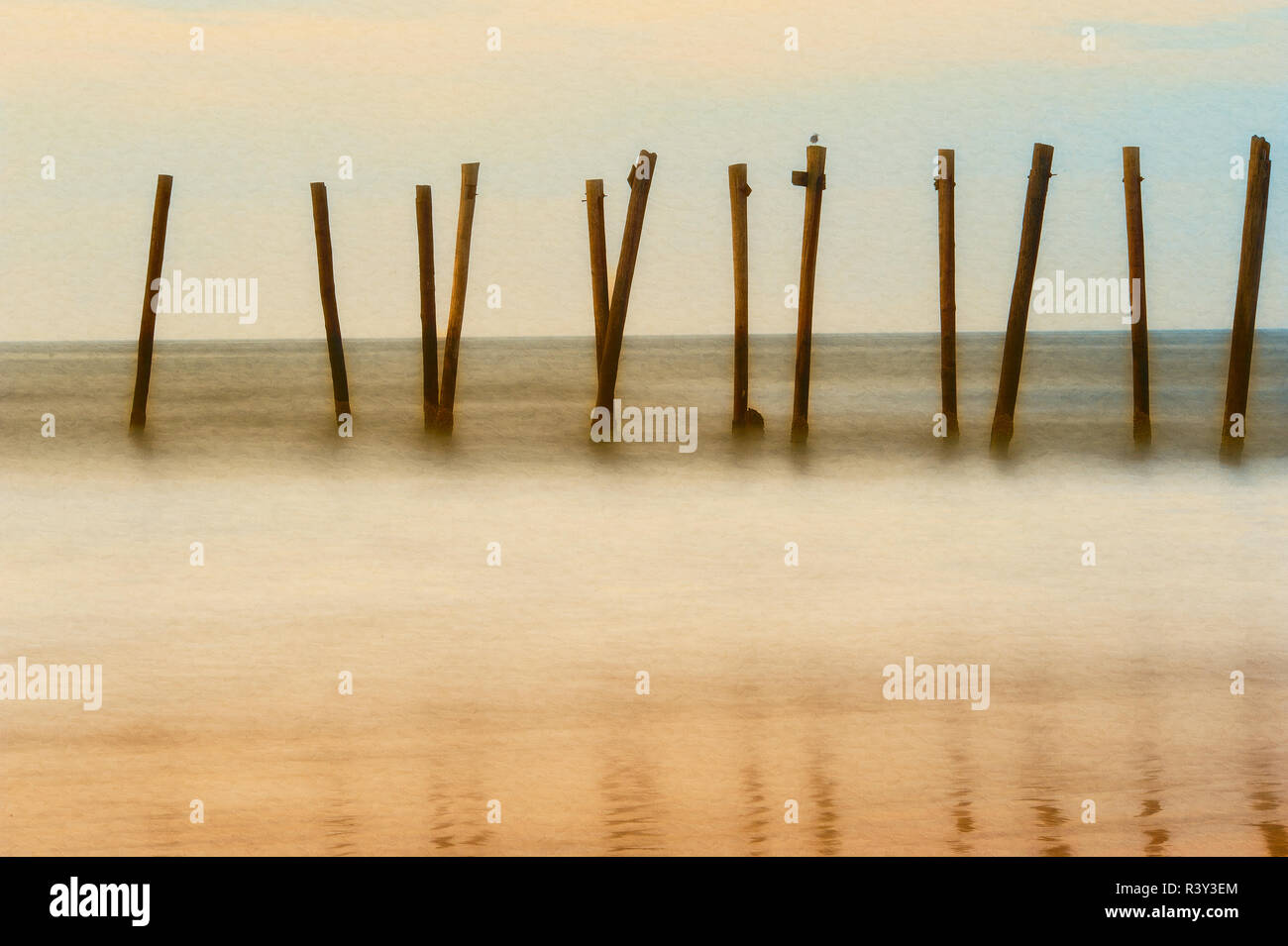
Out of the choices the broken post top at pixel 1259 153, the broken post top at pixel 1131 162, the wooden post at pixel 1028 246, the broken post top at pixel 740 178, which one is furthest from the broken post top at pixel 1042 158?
the broken post top at pixel 740 178

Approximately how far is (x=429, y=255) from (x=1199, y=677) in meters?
8.77

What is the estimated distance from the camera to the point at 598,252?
43.0 ft

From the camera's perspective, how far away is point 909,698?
5.63 meters

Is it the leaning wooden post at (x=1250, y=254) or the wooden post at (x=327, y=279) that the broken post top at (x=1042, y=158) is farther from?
the wooden post at (x=327, y=279)

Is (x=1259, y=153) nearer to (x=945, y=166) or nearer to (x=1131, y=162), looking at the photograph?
(x=1131, y=162)

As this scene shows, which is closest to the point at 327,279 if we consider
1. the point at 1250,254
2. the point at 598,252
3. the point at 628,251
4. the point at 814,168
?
Result: the point at 598,252

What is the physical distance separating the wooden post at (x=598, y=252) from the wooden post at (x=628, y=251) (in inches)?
14.5

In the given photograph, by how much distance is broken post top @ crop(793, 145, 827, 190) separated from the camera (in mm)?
11426

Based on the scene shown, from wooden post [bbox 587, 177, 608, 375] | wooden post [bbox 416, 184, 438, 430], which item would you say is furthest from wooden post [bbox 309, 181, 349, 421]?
wooden post [bbox 587, 177, 608, 375]

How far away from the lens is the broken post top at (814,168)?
1143 cm

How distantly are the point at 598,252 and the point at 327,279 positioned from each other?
267 centimetres
